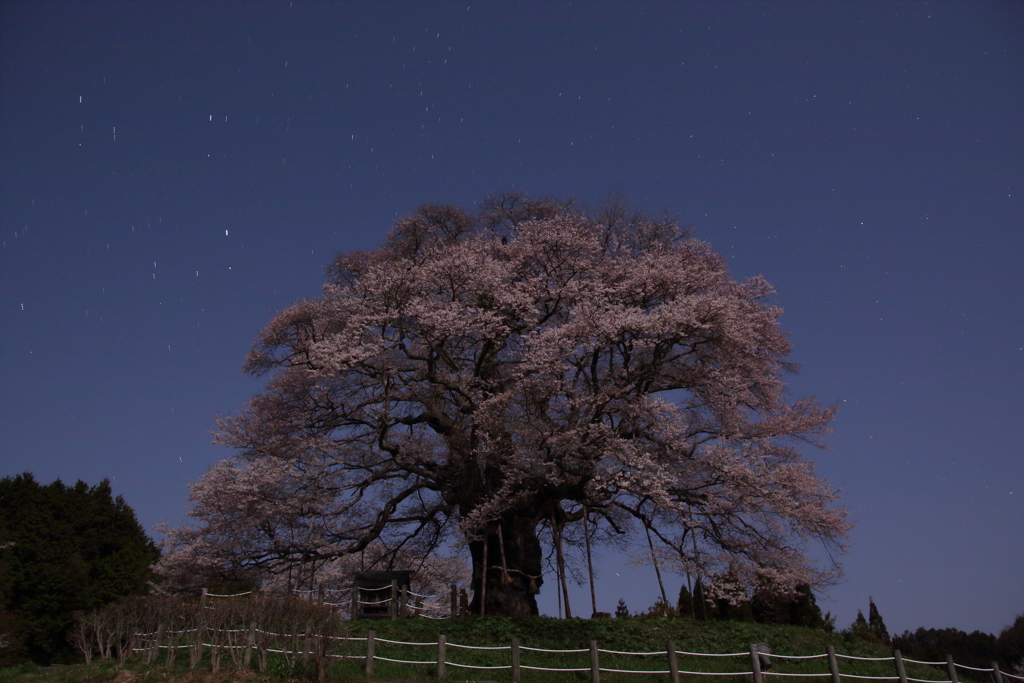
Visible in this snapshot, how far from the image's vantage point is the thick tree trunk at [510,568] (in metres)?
19.2

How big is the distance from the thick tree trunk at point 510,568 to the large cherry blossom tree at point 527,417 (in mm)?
66

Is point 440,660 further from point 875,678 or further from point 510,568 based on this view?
point 875,678

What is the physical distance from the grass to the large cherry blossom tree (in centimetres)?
152

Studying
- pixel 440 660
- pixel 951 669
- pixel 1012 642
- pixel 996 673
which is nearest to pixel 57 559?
pixel 440 660

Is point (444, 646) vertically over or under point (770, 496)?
under

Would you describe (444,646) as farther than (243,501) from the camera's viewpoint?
No

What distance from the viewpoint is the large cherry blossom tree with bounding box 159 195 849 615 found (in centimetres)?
1833

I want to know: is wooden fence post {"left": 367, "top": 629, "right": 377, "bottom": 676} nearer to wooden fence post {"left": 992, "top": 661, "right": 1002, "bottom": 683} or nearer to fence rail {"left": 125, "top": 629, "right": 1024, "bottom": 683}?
fence rail {"left": 125, "top": 629, "right": 1024, "bottom": 683}

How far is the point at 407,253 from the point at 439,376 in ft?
18.9

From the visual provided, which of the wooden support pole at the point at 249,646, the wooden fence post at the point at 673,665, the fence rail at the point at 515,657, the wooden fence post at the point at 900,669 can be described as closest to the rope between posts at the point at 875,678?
the fence rail at the point at 515,657

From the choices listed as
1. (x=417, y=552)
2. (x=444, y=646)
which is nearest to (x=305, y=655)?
(x=444, y=646)

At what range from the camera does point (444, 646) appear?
47.8 feet

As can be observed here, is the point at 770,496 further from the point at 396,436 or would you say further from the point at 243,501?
the point at 243,501

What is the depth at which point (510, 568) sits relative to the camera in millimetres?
19812
